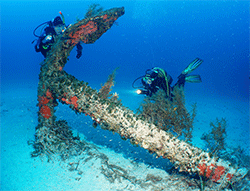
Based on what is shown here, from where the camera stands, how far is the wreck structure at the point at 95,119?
7.75ft

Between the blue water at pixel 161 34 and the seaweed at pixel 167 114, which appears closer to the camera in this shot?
the seaweed at pixel 167 114


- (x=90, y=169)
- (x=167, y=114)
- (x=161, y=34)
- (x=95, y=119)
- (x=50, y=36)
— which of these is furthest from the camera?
(x=161, y=34)

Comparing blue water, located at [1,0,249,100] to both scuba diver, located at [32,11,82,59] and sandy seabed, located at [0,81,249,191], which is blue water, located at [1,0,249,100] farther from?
sandy seabed, located at [0,81,249,191]

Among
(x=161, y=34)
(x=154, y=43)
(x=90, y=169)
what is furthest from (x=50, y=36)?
(x=154, y=43)

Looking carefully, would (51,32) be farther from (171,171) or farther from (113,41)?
(113,41)

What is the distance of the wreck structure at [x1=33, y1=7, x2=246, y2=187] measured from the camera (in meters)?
2.36

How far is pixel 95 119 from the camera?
2605mm

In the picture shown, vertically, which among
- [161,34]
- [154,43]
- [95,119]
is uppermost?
[154,43]

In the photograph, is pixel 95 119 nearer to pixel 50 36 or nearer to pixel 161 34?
pixel 50 36

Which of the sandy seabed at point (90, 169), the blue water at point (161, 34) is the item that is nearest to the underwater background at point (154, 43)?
the blue water at point (161, 34)

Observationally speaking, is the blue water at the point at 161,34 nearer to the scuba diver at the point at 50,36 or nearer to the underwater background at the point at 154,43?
the underwater background at the point at 154,43

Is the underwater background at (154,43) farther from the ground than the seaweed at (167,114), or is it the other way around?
the underwater background at (154,43)

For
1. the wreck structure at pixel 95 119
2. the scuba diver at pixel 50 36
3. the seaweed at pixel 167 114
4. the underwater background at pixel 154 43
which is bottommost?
the wreck structure at pixel 95 119

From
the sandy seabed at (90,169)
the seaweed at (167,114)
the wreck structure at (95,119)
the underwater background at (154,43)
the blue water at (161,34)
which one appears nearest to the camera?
the wreck structure at (95,119)
